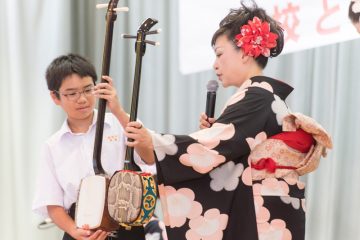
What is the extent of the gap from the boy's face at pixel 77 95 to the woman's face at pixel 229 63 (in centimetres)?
48

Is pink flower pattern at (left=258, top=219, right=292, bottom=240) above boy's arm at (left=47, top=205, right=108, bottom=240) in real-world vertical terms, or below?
above

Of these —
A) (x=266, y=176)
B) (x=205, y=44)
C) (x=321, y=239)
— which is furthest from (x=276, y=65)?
(x=266, y=176)

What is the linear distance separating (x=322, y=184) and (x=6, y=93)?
1.93 metres

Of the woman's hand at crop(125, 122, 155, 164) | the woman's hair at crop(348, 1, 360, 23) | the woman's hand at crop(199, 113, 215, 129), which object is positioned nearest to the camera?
the woman's hand at crop(125, 122, 155, 164)

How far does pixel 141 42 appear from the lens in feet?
4.83

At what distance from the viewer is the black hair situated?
1783 millimetres

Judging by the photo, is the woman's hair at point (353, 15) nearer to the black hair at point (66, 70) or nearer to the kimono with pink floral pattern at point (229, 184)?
the kimono with pink floral pattern at point (229, 184)

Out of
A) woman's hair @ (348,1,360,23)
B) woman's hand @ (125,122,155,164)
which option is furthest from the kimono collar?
woman's hair @ (348,1,360,23)

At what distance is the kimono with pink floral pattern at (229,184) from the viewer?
1.42m

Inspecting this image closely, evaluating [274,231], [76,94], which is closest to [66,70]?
[76,94]

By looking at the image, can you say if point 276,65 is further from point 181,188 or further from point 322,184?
point 181,188

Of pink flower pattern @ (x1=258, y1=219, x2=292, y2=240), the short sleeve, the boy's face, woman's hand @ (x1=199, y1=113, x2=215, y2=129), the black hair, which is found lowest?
pink flower pattern @ (x1=258, y1=219, x2=292, y2=240)

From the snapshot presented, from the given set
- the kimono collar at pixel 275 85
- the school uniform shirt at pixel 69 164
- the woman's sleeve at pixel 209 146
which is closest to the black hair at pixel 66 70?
the school uniform shirt at pixel 69 164

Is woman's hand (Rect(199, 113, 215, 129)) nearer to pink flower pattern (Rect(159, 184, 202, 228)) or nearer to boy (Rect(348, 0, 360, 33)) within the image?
pink flower pattern (Rect(159, 184, 202, 228))
